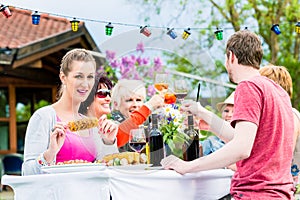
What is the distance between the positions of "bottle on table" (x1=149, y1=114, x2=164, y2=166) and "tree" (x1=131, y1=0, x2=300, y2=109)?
307 inches

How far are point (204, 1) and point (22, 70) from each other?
12.1ft

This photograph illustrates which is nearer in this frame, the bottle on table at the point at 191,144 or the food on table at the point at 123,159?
the food on table at the point at 123,159

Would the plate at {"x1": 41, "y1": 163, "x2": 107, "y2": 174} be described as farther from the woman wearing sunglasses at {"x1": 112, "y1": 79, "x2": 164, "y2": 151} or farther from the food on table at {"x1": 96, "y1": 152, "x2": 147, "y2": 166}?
the woman wearing sunglasses at {"x1": 112, "y1": 79, "x2": 164, "y2": 151}

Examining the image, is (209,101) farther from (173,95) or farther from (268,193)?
(268,193)

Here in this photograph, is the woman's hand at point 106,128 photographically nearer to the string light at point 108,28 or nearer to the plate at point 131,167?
the plate at point 131,167

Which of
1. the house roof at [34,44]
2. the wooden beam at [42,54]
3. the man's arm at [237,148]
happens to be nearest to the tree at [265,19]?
the house roof at [34,44]

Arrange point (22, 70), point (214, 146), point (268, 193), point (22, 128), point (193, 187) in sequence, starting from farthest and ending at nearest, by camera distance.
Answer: point (22, 128) < point (22, 70) < point (214, 146) < point (193, 187) < point (268, 193)

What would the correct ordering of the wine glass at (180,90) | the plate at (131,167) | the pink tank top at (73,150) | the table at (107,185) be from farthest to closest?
1. the pink tank top at (73,150)
2. the wine glass at (180,90)
3. the plate at (131,167)
4. the table at (107,185)

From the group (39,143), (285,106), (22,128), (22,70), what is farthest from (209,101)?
(22,128)

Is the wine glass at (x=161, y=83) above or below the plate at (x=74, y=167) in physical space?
above

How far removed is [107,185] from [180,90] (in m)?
0.46

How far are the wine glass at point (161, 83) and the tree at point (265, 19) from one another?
7825mm

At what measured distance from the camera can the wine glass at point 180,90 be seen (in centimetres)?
221

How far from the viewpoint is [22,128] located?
10359 mm
